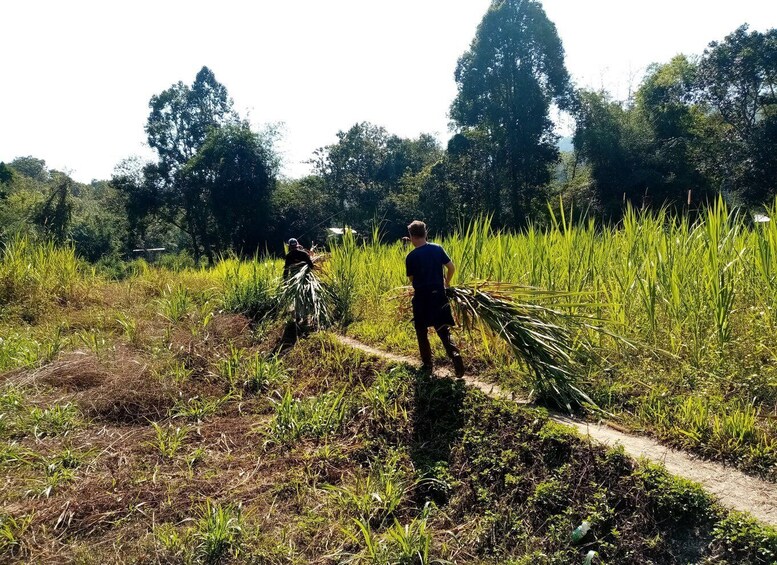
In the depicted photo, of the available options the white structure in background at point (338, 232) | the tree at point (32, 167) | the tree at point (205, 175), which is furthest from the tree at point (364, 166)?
the tree at point (32, 167)

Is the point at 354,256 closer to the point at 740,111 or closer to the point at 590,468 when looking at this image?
the point at 590,468

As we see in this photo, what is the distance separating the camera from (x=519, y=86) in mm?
23625

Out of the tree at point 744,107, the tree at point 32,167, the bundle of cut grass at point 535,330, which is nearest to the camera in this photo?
the bundle of cut grass at point 535,330

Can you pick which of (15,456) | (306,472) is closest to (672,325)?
(306,472)

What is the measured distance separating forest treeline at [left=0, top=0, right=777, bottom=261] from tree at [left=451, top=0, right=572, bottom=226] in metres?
0.06

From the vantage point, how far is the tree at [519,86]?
2331 cm

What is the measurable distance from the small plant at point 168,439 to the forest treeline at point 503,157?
1562 cm

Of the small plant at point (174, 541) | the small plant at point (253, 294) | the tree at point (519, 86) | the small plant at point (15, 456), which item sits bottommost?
the small plant at point (174, 541)

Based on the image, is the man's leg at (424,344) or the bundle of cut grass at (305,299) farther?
the bundle of cut grass at (305,299)

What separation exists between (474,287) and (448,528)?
195 centimetres

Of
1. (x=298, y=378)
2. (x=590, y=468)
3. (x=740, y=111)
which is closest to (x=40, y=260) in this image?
(x=298, y=378)

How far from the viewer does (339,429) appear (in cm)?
376

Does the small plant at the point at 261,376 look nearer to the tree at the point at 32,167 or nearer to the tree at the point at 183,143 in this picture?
the tree at the point at 183,143

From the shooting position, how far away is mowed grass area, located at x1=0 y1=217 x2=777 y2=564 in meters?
2.34
